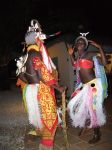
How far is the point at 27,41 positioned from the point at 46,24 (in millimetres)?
17892

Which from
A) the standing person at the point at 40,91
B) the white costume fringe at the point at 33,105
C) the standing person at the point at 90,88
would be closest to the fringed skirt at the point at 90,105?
the standing person at the point at 90,88

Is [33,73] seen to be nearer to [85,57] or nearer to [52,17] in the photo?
[85,57]

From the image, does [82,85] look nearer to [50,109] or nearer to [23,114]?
[50,109]

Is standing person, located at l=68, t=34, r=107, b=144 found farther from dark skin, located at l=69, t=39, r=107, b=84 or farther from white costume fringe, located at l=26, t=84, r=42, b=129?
white costume fringe, located at l=26, t=84, r=42, b=129

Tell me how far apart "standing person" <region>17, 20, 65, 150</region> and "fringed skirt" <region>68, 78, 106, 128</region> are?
1024 millimetres

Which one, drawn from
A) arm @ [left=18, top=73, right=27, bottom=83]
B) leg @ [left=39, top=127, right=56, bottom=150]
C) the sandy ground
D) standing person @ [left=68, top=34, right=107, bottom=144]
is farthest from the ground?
arm @ [left=18, top=73, right=27, bottom=83]

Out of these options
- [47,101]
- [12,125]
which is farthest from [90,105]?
[12,125]

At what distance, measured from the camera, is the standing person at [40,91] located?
191 inches

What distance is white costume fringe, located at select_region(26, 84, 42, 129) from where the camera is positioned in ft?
16.3

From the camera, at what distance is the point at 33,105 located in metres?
5.03

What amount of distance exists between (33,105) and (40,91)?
283 millimetres

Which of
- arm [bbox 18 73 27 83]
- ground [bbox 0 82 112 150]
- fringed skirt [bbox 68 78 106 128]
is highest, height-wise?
arm [bbox 18 73 27 83]

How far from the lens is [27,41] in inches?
200

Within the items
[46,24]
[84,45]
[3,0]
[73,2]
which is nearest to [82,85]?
[84,45]
